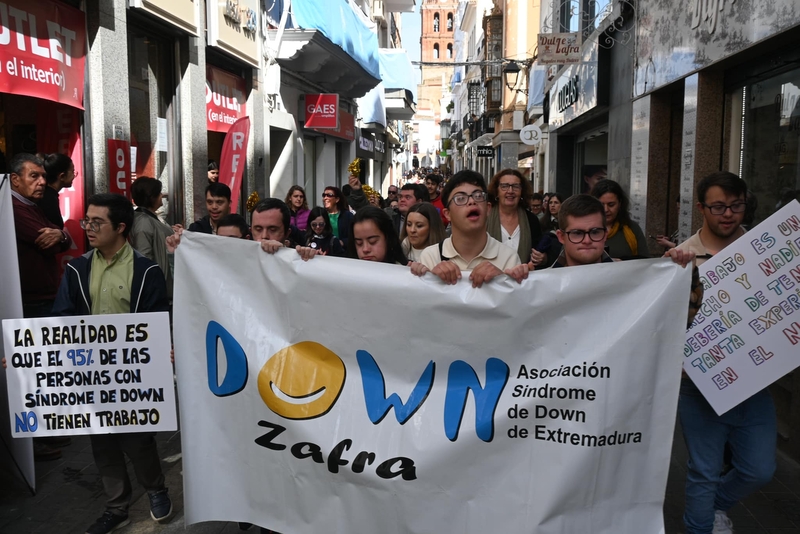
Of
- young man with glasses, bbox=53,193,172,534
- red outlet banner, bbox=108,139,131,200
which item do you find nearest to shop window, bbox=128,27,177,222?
red outlet banner, bbox=108,139,131,200

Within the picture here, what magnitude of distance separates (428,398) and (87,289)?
74.2 inches

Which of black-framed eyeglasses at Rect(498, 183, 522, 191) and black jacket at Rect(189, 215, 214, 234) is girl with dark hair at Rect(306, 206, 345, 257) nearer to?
black jacket at Rect(189, 215, 214, 234)

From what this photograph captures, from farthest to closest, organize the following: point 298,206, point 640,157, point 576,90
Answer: point 576,90 < point 640,157 < point 298,206

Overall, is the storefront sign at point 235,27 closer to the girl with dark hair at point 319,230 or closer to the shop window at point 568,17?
the girl with dark hair at point 319,230

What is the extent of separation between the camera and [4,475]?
4.57 meters

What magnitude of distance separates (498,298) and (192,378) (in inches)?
56.1

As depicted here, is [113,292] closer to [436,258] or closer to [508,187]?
[436,258]

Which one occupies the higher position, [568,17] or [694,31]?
[568,17]

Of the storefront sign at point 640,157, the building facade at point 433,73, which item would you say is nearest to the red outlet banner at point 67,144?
the storefront sign at point 640,157

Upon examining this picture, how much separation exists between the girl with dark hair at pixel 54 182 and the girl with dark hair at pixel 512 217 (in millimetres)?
3097

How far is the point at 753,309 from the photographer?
3713 millimetres

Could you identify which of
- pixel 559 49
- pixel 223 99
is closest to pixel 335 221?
pixel 223 99

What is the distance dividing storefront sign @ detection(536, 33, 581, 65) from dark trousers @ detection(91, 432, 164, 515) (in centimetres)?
998

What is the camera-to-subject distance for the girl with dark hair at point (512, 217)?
582 cm
